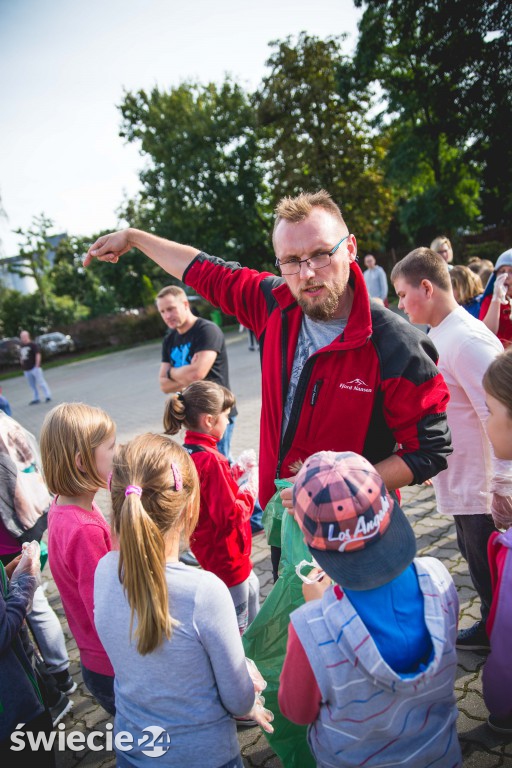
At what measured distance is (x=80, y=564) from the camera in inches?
86.8

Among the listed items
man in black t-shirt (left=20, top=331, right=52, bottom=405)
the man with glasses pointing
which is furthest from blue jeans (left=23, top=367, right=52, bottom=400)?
the man with glasses pointing

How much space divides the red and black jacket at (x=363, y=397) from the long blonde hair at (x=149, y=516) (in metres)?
0.53

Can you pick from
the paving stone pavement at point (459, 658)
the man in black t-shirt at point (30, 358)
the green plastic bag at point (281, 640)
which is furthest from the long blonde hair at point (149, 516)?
the man in black t-shirt at point (30, 358)

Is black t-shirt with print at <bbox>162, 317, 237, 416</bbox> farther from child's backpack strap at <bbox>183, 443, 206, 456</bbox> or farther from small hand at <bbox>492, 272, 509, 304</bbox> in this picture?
small hand at <bbox>492, 272, 509, 304</bbox>

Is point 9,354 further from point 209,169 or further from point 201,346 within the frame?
point 201,346

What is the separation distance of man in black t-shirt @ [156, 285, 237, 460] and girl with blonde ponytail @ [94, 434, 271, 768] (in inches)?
122

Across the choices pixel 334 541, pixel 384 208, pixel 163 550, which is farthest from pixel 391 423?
pixel 384 208

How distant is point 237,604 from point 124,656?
132 centimetres

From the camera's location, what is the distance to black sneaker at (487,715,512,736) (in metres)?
2.31

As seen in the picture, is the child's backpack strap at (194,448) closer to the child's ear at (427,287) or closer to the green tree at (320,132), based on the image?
the child's ear at (427,287)

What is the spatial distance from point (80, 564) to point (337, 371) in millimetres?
1382

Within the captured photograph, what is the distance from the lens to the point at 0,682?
2.00 m

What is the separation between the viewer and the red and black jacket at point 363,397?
6.67 ft

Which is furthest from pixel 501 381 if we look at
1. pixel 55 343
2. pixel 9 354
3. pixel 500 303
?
pixel 9 354
